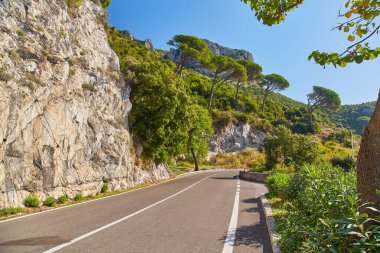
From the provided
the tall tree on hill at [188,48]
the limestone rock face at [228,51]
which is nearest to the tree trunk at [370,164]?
the tall tree on hill at [188,48]

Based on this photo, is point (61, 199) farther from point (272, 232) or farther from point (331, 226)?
point (331, 226)

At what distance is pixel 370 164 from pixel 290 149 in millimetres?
A: 30807

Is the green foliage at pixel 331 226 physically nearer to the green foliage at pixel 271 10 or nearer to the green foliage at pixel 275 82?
the green foliage at pixel 271 10

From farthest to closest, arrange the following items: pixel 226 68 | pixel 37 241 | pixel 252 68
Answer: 1. pixel 252 68
2. pixel 226 68
3. pixel 37 241

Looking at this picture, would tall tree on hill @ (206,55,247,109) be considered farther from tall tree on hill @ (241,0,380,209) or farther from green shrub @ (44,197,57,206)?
tall tree on hill @ (241,0,380,209)

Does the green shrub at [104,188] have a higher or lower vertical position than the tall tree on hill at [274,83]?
lower

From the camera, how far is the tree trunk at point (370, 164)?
3.78m

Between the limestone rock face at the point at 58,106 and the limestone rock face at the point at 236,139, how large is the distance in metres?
39.1

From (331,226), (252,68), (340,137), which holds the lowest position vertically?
(331,226)

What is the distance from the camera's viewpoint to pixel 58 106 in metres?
15.4

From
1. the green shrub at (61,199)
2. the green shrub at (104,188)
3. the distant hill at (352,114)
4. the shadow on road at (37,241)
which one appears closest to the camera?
the shadow on road at (37,241)

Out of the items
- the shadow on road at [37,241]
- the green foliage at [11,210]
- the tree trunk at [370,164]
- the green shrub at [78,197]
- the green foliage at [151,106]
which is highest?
the green foliage at [151,106]

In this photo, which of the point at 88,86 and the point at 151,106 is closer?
the point at 88,86

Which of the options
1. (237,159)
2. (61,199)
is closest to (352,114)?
(237,159)
